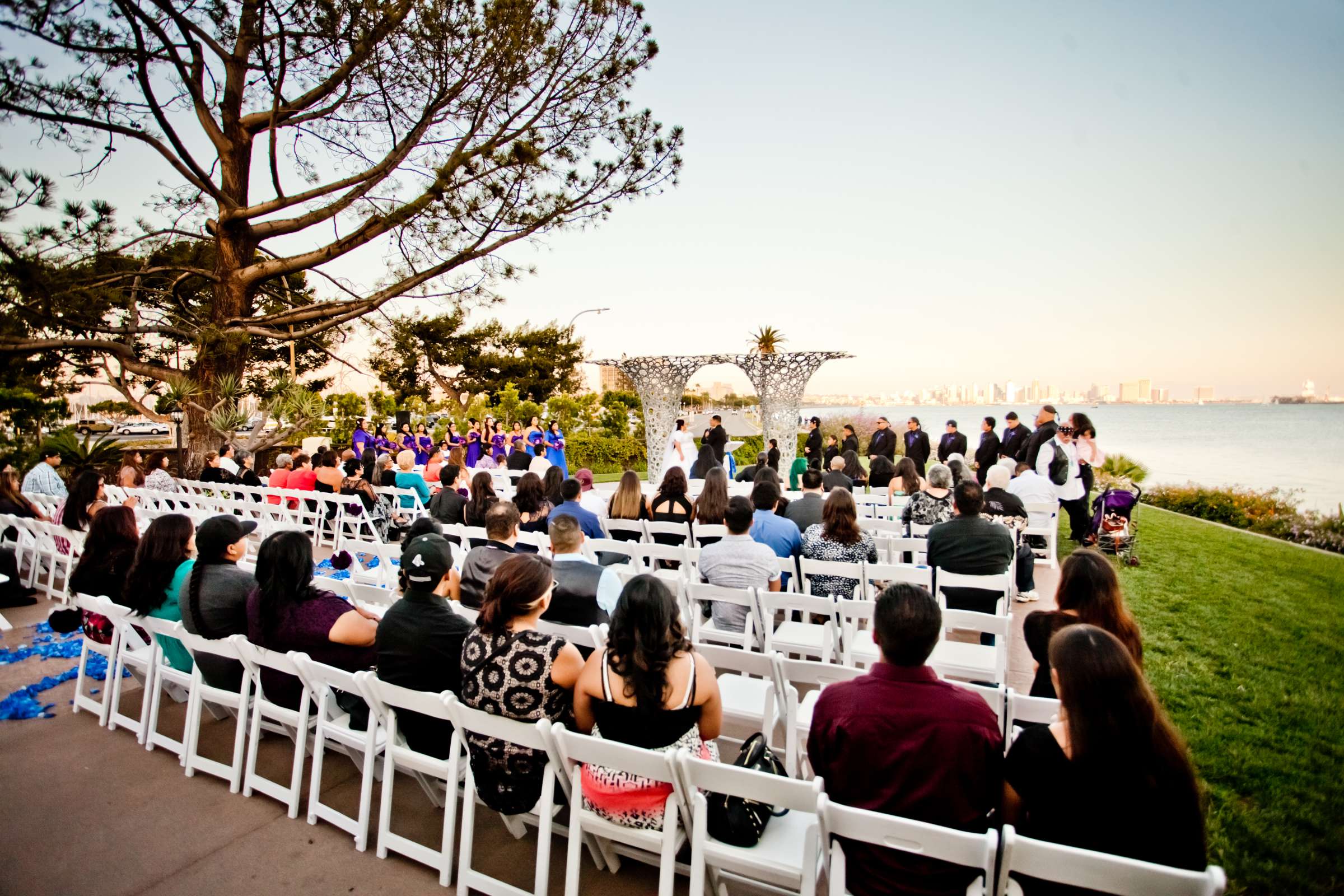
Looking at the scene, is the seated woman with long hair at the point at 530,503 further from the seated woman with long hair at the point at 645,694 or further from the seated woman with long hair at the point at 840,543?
the seated woman with long hair at the point at 645,694

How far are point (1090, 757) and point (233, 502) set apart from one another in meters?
8.28

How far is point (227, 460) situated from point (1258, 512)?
1749 centimetres

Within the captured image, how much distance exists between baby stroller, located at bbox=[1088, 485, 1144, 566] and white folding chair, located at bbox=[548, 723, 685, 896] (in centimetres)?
763

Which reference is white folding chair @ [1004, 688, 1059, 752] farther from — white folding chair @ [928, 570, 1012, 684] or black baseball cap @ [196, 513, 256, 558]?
black baseball cap @ [196, 513, 256, 558]

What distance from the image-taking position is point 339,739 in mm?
2818

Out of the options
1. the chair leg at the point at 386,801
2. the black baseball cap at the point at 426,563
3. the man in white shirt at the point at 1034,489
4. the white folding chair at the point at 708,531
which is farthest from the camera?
the man in white shirt at the point at 1034,489

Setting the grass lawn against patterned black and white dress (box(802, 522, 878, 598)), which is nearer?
the grass lawn

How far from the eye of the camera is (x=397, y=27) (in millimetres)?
11188

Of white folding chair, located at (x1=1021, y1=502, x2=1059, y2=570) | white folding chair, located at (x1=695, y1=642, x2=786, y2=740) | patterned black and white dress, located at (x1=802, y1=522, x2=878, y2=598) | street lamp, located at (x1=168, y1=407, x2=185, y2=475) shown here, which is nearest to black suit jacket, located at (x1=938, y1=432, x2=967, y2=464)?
white folding chair, located at (x1=1021, y1=502, x2=1059, y2=570)

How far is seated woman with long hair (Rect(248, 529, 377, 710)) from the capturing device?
9.82 feet

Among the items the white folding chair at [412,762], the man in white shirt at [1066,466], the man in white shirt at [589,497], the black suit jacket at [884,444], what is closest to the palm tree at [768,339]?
the black suit jacket at [884,444]

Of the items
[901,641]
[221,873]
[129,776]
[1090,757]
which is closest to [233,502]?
[129,776]

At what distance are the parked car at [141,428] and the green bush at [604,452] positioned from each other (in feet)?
62.1

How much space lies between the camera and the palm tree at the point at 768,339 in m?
22.0
